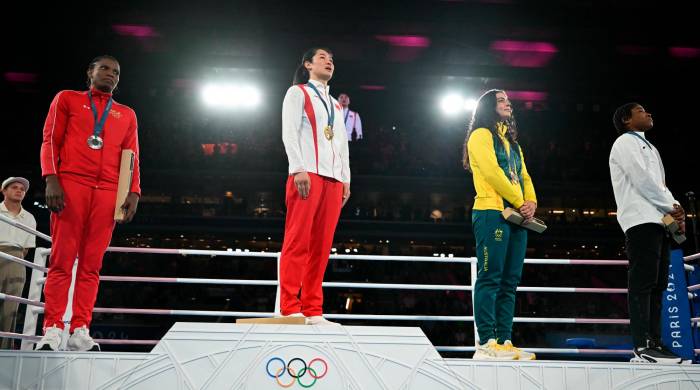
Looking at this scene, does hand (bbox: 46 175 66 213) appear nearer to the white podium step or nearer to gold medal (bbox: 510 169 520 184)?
the white podium step

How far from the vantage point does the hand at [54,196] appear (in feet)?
9.41

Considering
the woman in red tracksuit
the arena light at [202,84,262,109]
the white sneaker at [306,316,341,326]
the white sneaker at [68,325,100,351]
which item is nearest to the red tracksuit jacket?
the woman in red tracksuit

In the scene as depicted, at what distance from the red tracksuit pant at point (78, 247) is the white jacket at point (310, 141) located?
102 cm

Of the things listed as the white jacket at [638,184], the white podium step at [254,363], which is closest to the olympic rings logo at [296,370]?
the white podium step at [254,363]

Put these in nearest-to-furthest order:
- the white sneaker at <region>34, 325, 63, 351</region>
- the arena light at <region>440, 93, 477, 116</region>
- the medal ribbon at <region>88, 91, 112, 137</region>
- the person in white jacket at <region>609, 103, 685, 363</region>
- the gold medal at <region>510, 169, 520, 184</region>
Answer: the white sneaker at <region>34, 325, 63, 351</region> < the person in white jacket at <region>609, 103, 685, 363</region> < the medal ribbon at <region>88, 91, 112, 137</region> < the gold medal at <region>510, 169, 520, 184</region> < the arena light at <region>440, 93, 477, 116</region>

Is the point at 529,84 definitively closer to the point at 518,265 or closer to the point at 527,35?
the point at 527,35

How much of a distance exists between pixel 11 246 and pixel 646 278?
4.56 metres

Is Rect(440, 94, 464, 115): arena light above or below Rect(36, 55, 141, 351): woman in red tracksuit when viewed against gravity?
above

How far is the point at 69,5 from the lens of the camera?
11.3m

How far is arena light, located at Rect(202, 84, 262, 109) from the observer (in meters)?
12.8

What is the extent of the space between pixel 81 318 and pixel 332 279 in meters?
8.35

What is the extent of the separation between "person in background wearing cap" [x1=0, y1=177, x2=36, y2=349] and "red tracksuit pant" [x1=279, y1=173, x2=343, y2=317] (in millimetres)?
2935

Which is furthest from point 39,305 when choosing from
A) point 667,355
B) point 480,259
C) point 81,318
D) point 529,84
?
point 529,84

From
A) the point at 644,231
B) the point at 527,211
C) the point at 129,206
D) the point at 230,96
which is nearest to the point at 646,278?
the point at 644,231
